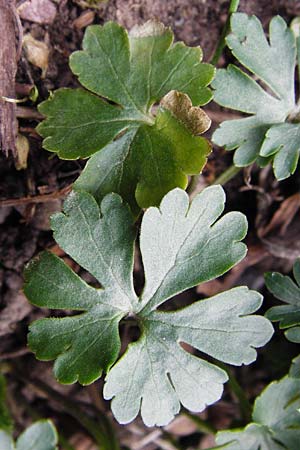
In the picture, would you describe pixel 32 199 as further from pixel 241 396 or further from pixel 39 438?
pixel 241 396

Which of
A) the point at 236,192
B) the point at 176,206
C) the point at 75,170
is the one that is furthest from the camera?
the point at 236,192

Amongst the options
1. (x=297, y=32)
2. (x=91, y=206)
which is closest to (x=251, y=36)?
(x=297, y=32)

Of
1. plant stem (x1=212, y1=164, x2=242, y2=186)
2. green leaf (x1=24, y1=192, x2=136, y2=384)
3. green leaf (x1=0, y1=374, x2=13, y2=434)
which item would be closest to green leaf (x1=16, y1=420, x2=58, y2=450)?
green leaf (x1=0, y1=374, x2=13, y2=434)

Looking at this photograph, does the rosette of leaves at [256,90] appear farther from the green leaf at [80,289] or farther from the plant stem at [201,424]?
the plant stem at [201,424]

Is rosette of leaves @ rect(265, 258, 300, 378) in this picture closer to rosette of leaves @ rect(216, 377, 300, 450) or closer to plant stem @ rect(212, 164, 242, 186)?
rosette of leaves @ rect(216, 377, 300, 450)

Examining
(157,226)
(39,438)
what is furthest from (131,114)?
(39,438)

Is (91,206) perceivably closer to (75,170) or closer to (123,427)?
(75,170)
